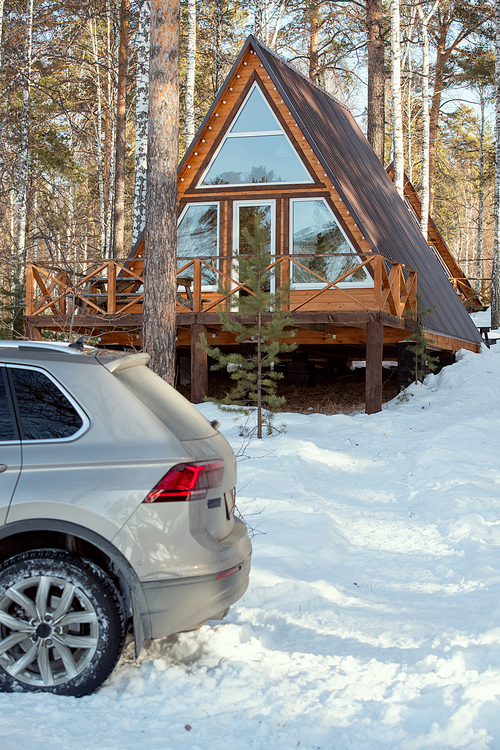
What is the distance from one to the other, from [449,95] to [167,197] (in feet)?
91.2

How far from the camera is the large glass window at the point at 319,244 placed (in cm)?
1430

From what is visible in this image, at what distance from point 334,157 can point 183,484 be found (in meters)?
12.9

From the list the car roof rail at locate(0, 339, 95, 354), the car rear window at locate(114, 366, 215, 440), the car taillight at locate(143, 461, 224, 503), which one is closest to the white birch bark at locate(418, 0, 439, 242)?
the car rear window at locate(114, 366, 215, 440)

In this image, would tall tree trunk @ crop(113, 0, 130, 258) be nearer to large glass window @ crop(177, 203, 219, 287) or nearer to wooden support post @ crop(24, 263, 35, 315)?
large glass window @ crop(177, 203, 219, 287)

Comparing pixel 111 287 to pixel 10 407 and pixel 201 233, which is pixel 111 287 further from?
pixel 10 407

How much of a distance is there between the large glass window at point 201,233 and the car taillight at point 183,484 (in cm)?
1196

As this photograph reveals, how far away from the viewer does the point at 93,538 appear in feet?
10.2

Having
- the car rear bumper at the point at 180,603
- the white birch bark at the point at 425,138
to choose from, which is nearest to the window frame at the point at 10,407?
the car rear bumper at the point at 180,603

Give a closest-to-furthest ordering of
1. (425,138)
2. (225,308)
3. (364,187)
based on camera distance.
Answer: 1. (225,308)
2. (364,187)
3. (425,138)

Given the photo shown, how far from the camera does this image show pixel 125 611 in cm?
320

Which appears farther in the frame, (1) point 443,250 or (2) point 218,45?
(1) point 443,250

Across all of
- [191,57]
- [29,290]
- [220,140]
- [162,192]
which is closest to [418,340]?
[220,140]

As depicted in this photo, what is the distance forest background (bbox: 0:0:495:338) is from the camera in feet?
54.3

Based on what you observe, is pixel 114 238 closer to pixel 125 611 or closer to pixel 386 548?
pixel 386 548
